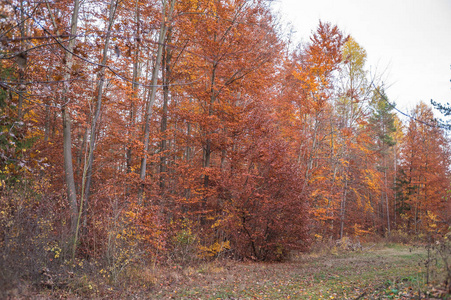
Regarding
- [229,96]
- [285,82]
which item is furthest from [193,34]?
[285,82]

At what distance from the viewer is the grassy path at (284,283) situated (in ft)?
21.5

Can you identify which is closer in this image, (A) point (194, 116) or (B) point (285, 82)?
(A) point (194, 116)

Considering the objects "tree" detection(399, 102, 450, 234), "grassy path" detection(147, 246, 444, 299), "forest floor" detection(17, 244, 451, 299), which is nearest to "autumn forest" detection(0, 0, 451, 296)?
"forest floor" detection(17, 244, 451, 299)

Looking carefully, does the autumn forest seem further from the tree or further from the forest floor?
the tree

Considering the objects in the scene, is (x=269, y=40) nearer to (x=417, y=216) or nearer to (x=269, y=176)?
(x=269, y=176)

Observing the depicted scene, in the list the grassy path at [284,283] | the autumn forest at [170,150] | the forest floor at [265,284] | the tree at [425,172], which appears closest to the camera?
the forest floor at [265,284]

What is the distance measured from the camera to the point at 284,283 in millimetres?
8703

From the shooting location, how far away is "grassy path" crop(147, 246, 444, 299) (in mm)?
6555

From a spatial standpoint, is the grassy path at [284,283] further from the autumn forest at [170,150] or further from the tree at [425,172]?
the tree at [425,172]

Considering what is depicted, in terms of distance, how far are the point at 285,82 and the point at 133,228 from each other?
13.6 meters

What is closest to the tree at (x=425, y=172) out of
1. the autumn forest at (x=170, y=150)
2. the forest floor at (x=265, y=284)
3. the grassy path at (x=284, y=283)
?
the autumn forest at (x=170, y=150)

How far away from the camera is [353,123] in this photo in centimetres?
1875

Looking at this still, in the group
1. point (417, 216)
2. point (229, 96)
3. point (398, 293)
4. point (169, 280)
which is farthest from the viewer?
point (417, 216)

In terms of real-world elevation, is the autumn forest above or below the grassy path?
above
